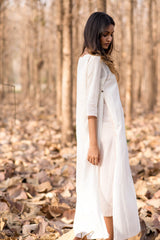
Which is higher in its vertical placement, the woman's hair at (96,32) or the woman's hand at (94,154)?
the woman's hair at (96,32)

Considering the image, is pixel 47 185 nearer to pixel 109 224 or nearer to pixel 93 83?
pixel 109 224

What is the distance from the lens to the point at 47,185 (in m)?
3.67

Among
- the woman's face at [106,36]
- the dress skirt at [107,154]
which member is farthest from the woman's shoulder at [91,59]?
the dress skirt at [107,154]

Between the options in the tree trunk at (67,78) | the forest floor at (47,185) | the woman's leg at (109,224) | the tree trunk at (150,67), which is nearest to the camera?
the woman's leg at (109,224)

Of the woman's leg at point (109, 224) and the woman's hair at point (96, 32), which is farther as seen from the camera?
the woman's leg at point (109, 224)

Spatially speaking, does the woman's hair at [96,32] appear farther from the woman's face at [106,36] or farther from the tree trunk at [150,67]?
the tree trunk at [150,67]

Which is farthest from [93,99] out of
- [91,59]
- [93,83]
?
[91,59]

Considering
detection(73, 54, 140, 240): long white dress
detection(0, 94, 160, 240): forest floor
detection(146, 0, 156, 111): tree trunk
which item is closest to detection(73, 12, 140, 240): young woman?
detection(73, 54, 140, 240): long white dress

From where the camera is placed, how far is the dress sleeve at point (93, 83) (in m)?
2.10

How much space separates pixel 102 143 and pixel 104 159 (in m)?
0.11

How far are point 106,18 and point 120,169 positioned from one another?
3.35 ft

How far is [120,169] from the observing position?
2139 millimetres

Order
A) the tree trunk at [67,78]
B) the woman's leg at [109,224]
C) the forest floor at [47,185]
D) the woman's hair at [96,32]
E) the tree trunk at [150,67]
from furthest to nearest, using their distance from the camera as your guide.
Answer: the tree trunk at [150,67], the tree trunk at [67,78], the forest floor at [47,185], the woman's leg at [109,224], the woman's hair at [96,32]

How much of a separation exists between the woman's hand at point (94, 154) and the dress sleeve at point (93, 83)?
23 cm
